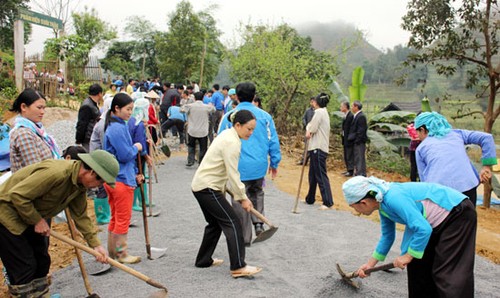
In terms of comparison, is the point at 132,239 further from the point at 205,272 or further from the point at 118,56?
the point at 118,56

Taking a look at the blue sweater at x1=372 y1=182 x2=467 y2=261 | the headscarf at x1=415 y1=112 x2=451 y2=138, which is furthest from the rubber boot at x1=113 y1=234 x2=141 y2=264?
the headscarf at x1=415 y1=112 x2=451 y2=138

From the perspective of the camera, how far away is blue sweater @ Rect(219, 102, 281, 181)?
17.7ft

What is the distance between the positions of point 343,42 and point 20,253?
14.0m

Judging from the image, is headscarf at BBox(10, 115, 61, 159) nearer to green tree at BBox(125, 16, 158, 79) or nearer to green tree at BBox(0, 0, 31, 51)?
green tree at BBox(0, 0, 31, 51)

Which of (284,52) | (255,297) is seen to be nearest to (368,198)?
(255,297)

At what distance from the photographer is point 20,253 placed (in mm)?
3250

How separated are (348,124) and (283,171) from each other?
224cm

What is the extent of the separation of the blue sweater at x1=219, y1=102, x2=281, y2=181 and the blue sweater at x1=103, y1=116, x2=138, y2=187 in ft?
4.22

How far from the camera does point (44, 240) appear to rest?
354 centimetres

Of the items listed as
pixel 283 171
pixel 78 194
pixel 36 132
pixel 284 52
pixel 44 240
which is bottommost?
pixel 283 171

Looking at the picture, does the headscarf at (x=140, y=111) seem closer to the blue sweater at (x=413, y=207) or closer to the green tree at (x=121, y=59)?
the blue sweater at (x=413, y=207)

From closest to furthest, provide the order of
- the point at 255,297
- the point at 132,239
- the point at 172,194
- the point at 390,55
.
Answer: the point at 255,297 → the point at 132,239 → the point at 172,194 → the point at 390,55

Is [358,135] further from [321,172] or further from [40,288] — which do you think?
[40,288]

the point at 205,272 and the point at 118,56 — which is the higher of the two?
the point at 118,56
